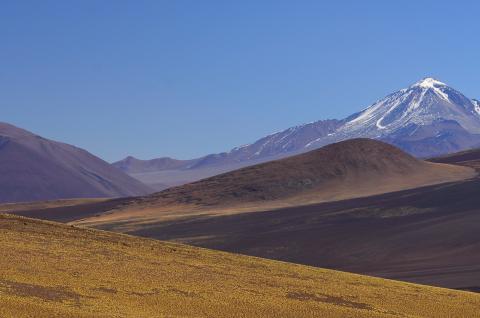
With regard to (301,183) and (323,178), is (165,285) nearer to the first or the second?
(301,183)

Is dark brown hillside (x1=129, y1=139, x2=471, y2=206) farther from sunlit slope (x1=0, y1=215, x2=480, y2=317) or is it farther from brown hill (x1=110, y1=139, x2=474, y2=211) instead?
sunlit slope (x1=0, y1=215, x2=480, y2=317)

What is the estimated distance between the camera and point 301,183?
150 meters

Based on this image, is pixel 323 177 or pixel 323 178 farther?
pixel 323 177

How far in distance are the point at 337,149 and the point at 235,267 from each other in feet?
422

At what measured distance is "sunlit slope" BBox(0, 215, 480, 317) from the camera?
27.8 m

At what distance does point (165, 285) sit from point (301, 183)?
388 ft

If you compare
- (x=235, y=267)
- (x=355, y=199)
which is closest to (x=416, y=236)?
(x=355, y=199)

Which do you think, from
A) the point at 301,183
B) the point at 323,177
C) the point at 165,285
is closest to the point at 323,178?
the point at 323,177

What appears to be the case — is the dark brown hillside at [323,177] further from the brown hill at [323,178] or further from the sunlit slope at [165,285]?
the sunlit slope at [165,285]

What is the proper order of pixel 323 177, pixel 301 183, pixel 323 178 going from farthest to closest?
1. pixel 323 177
2. pixel 323 178
3. pixel 301 183

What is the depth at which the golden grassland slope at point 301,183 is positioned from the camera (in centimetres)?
13738

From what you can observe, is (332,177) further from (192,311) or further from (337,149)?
(192,311)

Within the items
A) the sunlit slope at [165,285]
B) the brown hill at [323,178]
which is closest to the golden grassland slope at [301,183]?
the brown hill at [323,178]

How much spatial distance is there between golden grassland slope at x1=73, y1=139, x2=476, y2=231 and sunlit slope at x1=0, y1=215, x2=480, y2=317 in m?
84.1
